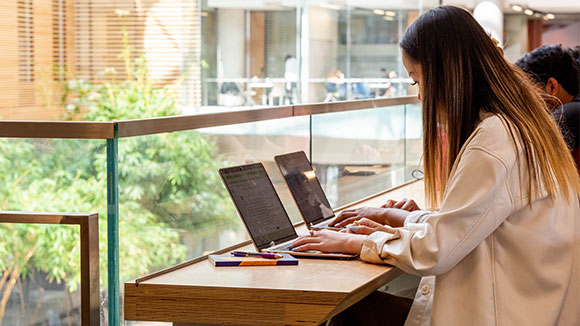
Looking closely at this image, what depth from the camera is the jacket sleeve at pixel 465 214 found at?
1.83 m

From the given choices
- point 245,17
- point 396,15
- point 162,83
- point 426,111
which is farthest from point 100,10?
point 426,111

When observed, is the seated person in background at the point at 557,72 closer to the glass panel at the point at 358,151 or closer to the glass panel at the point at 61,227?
the glass panel at the point at 358,151

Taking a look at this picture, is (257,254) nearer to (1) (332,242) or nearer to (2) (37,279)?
(1) (332,242)

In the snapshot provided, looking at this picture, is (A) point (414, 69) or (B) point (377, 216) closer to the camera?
(A) point (414, 69)

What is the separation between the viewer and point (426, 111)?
204cm

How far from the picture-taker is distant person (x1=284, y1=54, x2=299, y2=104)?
49.2ft

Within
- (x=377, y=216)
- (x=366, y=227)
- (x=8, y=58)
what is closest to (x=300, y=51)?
(x=8, y=58)

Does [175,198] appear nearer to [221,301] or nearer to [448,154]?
[221,301]

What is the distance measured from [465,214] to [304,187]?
36.0 inches

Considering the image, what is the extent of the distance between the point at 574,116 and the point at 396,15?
1358 cm

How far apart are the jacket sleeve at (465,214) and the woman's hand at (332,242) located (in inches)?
9.6

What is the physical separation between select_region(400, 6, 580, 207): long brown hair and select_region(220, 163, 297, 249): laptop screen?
0.53 m

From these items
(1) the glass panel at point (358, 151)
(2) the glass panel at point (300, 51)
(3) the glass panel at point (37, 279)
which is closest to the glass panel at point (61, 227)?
(3) the glass panel at point (37, 279)

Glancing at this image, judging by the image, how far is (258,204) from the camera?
2.31 metres
